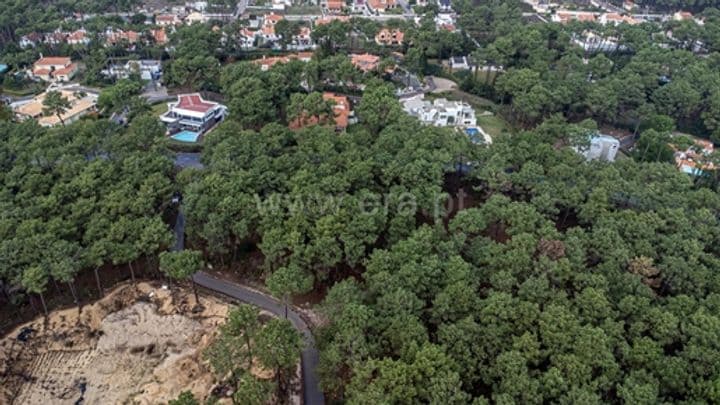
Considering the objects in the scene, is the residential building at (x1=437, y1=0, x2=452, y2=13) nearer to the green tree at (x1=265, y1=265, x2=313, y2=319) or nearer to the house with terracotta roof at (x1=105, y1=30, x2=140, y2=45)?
the house with terracotta roof at (x1=105, y1=30, x2=140, y2=45)

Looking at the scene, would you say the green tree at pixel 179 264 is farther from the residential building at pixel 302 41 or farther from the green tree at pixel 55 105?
the residential building at pixel 302 41

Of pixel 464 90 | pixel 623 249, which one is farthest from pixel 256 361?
pixel 464 90

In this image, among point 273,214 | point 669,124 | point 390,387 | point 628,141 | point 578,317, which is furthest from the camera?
point 628,141

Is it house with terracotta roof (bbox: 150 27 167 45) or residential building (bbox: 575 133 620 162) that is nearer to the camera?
residential building (bbox: 575 133 620 162)

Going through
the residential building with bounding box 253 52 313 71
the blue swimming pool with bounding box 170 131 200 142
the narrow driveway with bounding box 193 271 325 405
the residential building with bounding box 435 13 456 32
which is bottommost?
the narrow driveway with bounding box 193 271 325 405

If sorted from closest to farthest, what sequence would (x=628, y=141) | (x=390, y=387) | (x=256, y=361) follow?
(x=390, y=387)
(x=256, y=361)
(x=628, y=141)

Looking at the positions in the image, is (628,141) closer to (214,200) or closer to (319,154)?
(319,154)

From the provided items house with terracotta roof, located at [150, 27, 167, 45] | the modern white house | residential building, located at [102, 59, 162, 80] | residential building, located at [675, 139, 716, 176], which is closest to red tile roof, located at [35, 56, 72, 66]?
residential building, located at [102, 59, 162, 80]
